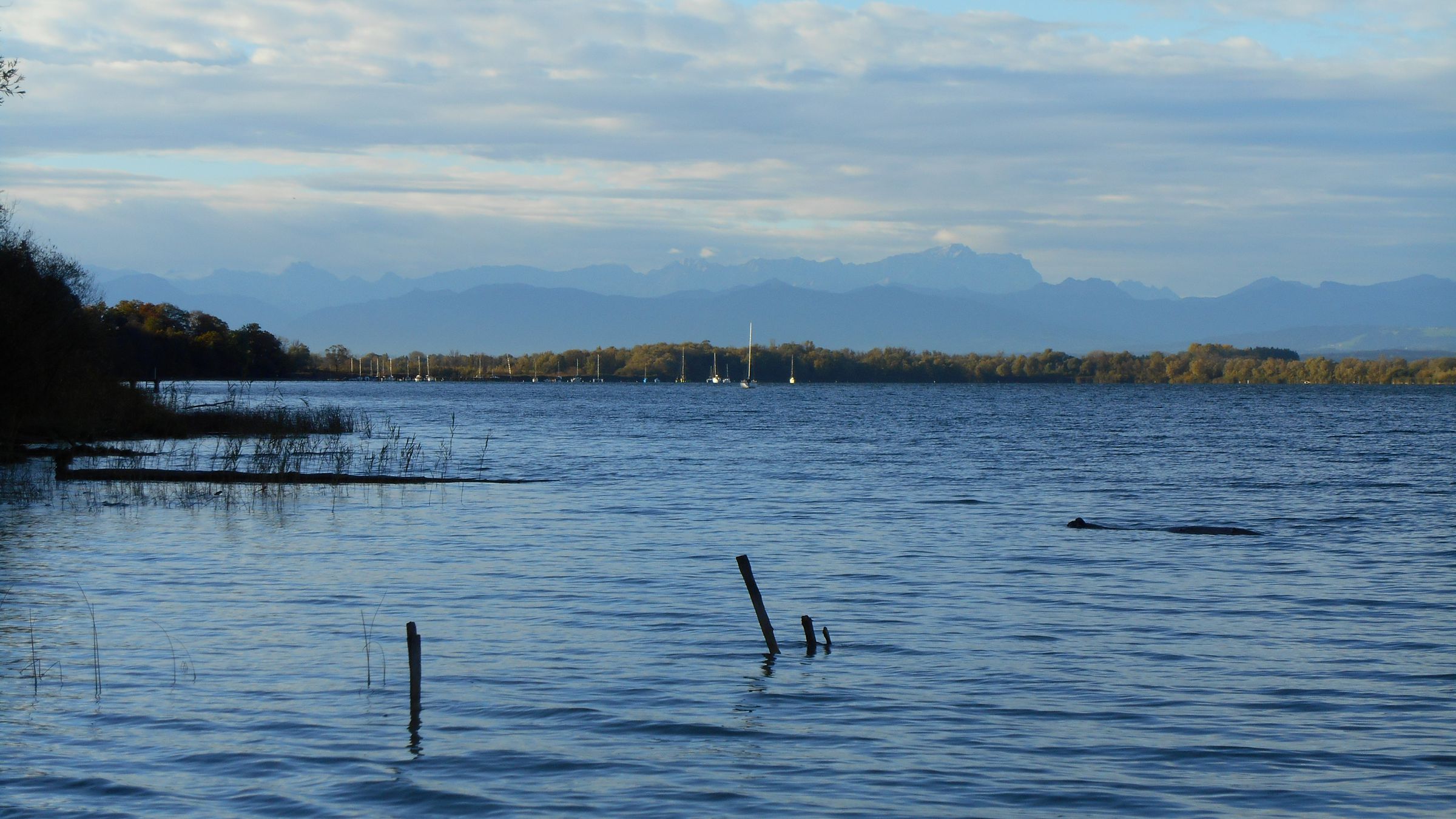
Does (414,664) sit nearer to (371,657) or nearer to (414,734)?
(414,734)

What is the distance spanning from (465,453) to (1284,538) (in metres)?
40.6

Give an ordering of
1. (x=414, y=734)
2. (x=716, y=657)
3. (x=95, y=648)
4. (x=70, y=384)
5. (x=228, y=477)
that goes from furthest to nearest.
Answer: (x=70, y=384)
(x=228, y=477)
(x=716, y=657)
(x=95, y=648)
(x=414, y=734)

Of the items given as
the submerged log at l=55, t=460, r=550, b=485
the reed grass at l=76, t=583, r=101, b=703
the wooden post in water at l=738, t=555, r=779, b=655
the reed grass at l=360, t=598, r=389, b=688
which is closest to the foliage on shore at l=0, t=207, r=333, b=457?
the submerged log at l=55, t=460, r=550, b=485

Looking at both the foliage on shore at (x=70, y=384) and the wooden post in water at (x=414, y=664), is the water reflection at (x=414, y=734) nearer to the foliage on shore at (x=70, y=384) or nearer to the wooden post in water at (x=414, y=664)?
the wooden post in water at (x=414, y=664)

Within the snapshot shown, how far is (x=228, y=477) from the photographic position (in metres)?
39.9

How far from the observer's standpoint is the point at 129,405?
5875 centimetres

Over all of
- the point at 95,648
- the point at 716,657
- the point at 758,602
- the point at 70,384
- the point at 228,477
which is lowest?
the point at 716,657

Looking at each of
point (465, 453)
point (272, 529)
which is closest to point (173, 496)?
point (272, 529)

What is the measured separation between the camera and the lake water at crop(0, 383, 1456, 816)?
12805 millimetres

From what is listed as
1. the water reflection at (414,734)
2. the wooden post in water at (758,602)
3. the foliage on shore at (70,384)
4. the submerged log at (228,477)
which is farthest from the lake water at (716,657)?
the foliage on shore at (70,384)

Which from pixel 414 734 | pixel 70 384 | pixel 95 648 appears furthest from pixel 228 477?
pixel 414 734

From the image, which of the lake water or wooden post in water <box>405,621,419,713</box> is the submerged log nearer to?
the lake water

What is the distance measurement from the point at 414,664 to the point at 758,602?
500cm

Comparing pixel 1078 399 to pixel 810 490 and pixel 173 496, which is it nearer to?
pixel 810 490
